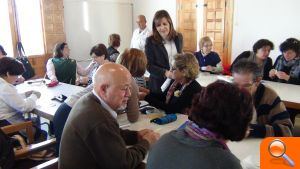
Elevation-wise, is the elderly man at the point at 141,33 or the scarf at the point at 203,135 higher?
the elderly man at the point at 141,33

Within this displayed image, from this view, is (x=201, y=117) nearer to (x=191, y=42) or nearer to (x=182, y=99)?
(x=182, y=99)

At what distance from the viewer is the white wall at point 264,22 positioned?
5.14 metres

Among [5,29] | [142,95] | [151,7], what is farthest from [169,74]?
[151,7]

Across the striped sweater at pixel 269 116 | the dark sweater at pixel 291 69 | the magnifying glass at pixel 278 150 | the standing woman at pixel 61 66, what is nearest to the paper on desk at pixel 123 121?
the striped sweater at pixel 269 116

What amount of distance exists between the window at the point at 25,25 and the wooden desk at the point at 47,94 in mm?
2048

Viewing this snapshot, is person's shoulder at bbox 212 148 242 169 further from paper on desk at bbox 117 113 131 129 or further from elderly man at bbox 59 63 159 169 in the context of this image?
paper on desk at bbox 117 113 131 129

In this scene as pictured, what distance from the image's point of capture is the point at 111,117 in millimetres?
1364

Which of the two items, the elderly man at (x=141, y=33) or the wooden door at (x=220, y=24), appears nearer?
the elderly man at (x=141, y=33)

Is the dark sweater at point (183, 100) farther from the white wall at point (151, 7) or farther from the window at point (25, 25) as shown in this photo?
the white wall at point (151, 7)

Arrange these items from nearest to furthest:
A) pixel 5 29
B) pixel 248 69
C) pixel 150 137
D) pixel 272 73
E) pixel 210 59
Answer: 1. pixel 150 137
2. pixel 248 69
3. pixel 272 73
4. pixel 210 59
5. pixel 5 29

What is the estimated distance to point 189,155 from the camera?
99cm

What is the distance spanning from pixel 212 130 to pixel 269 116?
1.02m

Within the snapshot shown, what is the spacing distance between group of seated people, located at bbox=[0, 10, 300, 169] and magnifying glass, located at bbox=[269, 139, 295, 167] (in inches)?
8.3

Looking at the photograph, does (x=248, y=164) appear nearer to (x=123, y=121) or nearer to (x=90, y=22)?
(x=123, y=121)
